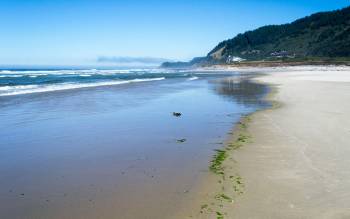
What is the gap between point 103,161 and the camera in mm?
8141

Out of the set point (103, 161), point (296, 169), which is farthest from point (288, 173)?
point (103, 161)

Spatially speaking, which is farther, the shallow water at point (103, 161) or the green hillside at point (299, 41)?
the green hillside at point (299, 41)

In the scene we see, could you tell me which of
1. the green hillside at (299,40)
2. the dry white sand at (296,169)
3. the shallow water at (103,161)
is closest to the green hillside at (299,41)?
the green hillside at (299,40)

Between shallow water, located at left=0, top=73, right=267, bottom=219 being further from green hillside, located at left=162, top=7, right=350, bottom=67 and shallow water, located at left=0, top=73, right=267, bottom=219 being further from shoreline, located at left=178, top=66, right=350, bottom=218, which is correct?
green hillside, located at left=162, top=7, right=350, bottom=67

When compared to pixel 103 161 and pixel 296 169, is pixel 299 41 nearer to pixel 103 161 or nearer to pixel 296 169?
pixel 296 169

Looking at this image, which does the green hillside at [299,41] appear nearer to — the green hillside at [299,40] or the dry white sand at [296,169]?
the green hillside at [299,40]

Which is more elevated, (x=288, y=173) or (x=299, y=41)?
(x=288, y=173)

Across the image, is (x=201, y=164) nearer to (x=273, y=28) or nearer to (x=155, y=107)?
(x=155, y=107)

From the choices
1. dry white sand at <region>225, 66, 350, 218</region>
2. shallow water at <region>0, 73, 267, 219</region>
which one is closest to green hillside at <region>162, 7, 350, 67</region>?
dry white sand at <region>225, 66, 350, 218</region>

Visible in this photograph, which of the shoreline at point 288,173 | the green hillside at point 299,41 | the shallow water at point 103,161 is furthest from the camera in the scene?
the green hillside at point 299,41

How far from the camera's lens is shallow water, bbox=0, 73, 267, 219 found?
5.64 meters

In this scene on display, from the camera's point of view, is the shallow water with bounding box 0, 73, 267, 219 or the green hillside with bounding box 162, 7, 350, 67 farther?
the green hillside with bounding box 162, 7, 350, 67

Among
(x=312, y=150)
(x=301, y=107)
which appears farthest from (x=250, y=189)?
(x=301, y=107)

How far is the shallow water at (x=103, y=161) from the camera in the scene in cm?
564
